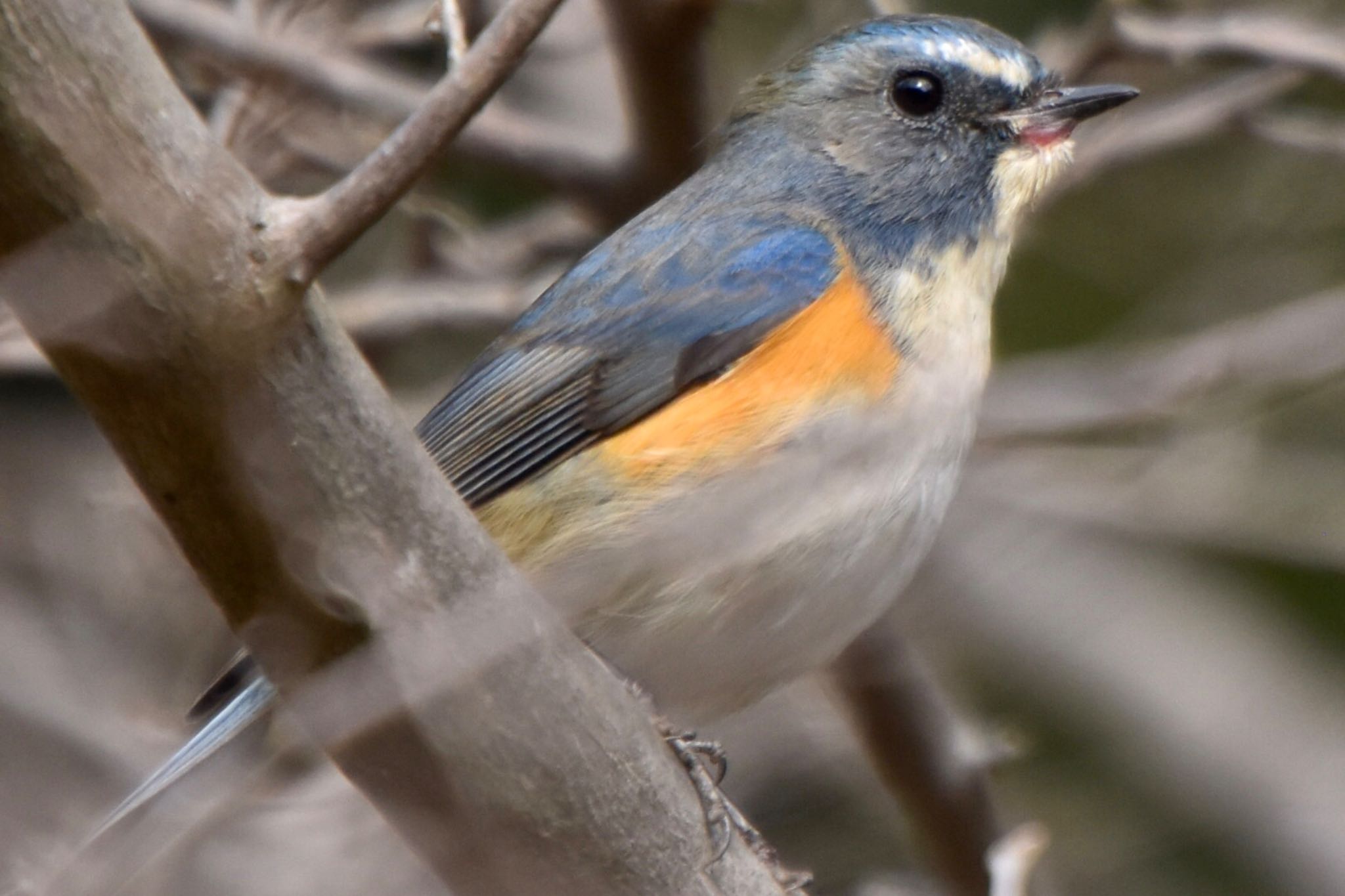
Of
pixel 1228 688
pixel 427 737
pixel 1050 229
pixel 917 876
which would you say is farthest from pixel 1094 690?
pixel 427 737

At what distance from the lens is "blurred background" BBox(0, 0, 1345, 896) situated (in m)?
4.14

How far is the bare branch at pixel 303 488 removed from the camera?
7.16 ft

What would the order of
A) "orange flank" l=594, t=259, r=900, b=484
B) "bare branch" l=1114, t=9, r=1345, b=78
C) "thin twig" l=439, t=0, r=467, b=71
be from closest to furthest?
"thin twig" l=439, t=0, r=467, b=71, "orange flank" l=594, t=259, r=900, b=484, "bare branch" l=1114, t=9, r=1345, b=78

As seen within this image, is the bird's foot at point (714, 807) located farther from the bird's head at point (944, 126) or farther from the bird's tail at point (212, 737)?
the bird's head at point (944, 126)

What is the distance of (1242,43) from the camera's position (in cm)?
473

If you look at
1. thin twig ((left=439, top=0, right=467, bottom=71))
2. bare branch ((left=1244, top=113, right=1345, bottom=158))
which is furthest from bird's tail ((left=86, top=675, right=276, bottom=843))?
bare branch ((left=1244, top=113, right=1345, bottom=158))

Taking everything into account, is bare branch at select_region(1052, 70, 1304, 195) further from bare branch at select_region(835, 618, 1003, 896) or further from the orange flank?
the orange flank

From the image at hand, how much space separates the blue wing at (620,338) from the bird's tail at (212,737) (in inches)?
22.0

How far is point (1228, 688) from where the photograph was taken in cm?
534

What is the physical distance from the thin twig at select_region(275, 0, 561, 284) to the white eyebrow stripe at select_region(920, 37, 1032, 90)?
6.20 feet

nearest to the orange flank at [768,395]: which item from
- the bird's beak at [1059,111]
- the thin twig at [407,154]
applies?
the bird's beak at [1059,111]

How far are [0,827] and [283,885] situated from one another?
0.64 m

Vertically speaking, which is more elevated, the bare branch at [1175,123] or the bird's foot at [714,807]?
the bare branch at [1175,123]

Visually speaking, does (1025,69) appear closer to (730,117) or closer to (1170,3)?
(730,117)
